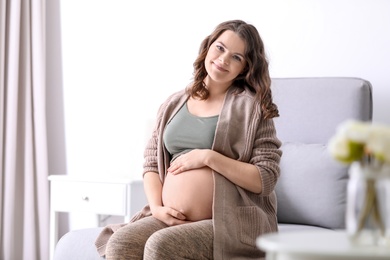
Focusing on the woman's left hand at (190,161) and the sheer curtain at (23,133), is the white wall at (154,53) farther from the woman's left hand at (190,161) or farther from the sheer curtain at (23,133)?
the woman's left hand at (190,161)

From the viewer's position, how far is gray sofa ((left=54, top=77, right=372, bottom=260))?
8.75 ft

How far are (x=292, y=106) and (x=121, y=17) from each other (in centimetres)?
120

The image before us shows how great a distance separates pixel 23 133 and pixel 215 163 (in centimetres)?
189

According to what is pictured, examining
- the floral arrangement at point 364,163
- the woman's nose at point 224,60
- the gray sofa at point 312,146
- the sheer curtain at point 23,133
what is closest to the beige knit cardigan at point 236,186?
the woman's nose at point 224,60

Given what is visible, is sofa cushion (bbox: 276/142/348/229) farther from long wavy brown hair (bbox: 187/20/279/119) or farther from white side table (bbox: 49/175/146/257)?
white side table (bbox: 49/175/146/257)

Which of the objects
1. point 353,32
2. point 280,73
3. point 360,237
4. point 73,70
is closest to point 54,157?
point 73,70

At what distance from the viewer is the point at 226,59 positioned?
2287 millimetres

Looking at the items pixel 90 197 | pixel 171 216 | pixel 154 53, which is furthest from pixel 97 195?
pixel 171 216

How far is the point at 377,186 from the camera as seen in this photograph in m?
1.20

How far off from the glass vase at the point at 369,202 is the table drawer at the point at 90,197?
198 centimetres

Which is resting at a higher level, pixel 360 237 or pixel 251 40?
pixel 251 40

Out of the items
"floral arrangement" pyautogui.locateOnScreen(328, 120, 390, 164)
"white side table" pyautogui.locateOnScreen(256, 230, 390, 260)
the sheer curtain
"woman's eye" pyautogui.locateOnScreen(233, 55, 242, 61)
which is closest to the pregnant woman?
"woman's eye" pyautogui.locateOnScreen(233, 55, 242, 61)

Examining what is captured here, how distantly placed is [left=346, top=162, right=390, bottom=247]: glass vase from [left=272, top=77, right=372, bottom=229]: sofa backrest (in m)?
1.43

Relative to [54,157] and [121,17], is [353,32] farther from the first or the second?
[54,157]
